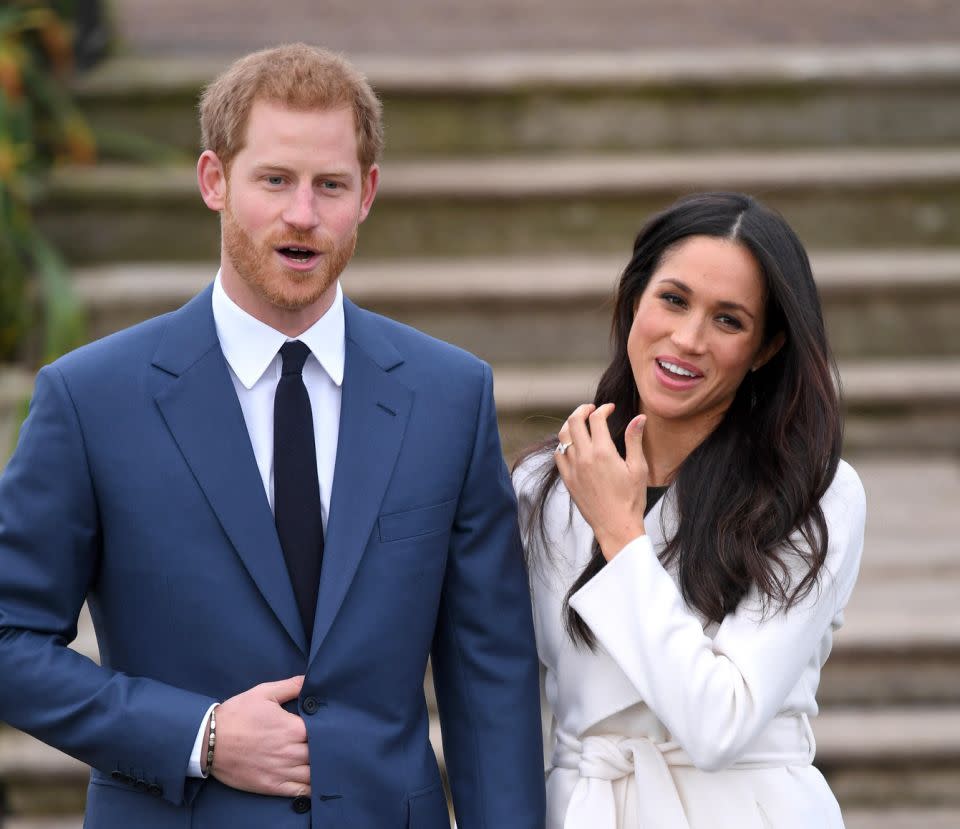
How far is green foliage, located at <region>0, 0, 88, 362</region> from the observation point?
4.31 metres

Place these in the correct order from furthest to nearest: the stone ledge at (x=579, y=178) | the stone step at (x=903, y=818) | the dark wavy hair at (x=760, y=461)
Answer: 1. the stone ledge at (x=579, y=178)
2. the stone step at (x=903, y=818)
3. the dark wavy hair at (x=760, y=461)

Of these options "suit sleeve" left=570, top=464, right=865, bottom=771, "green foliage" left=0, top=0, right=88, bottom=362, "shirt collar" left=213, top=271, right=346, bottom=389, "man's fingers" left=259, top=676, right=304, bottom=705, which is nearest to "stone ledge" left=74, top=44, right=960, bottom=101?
"green foliage" left=0, top=0, right=88, bottom=362

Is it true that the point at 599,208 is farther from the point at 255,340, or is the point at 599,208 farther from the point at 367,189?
the point at 255,340

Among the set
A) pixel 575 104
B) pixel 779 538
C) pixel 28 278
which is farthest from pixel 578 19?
pixel 779 538

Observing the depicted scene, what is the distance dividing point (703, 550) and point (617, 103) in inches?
127

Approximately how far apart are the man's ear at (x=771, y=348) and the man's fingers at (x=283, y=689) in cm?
84

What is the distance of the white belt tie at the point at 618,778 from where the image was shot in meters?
2.14

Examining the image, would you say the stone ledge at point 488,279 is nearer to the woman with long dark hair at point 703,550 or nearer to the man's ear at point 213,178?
the woman with long dark hair at point 703,550

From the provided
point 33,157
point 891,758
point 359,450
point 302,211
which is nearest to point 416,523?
point 359,450

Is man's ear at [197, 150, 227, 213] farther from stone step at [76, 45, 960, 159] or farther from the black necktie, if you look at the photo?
stone step at [76, 45, 960, 159]

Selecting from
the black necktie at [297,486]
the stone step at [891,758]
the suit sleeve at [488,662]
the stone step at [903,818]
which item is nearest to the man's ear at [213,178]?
the black necktie at [297,486]

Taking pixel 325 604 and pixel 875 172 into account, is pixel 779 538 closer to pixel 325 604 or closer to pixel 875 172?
pixel 325 604

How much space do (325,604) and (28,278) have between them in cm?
285

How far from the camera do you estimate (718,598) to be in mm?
2123
